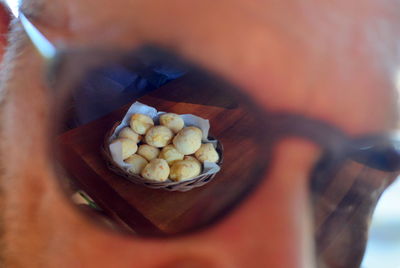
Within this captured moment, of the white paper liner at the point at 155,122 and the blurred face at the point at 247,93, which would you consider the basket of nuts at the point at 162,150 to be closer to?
the white paper liner at the point at 155,122

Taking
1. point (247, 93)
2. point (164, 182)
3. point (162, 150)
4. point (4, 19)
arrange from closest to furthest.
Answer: point (247, 93), point (4, 19), point (164, 182), point (162, 150)

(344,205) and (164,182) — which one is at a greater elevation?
(344,205)

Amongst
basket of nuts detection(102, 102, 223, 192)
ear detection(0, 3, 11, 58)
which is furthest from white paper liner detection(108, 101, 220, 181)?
ear detection(0, 3, 11, 58)

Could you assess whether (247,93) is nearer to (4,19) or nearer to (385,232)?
(385,232)

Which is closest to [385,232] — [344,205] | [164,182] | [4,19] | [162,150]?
[344,205]

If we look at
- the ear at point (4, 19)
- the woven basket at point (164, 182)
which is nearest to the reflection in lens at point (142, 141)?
the woven basket at point (164, 182)

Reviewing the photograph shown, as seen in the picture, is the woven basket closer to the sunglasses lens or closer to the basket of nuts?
the basket of nuts
